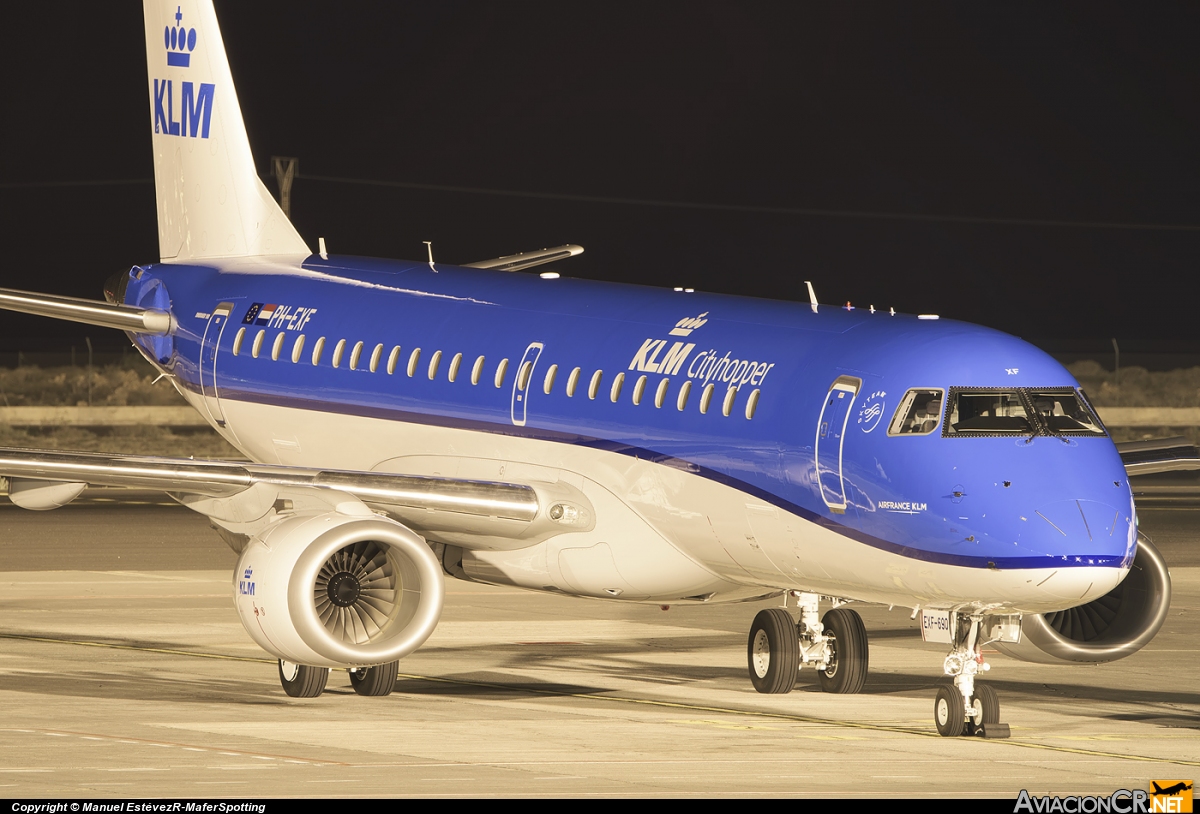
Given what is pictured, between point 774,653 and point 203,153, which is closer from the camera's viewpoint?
point 774,653

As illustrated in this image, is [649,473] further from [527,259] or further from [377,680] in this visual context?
[527,259]

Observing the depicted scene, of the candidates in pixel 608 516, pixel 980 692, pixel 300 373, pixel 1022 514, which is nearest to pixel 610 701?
pixel 608 516

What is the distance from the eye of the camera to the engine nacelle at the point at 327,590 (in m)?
20.3

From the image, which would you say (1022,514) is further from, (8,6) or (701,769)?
(8,6)

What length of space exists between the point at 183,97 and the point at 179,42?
833 millimetres

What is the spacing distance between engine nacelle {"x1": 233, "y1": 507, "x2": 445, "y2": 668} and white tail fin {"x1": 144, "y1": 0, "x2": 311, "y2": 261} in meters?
10.6

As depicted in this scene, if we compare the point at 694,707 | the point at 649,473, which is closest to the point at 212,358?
the point at 649,473

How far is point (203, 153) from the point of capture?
32.1m

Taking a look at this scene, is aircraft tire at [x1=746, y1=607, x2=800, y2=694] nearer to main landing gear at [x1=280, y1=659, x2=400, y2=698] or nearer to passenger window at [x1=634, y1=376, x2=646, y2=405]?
passenger window at [x1=634, y1=376, x2=646, y2=405]

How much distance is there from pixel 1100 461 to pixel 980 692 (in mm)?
2453

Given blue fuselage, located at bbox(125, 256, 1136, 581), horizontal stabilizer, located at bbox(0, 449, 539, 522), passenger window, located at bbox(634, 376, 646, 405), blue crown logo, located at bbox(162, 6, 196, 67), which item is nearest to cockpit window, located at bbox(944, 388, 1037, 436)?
blue fuselage, located at bbox(125, 256, 1136, 581)

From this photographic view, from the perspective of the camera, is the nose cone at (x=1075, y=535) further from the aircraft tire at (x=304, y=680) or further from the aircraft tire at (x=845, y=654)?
the aircraft tire at (x=304, y=680)

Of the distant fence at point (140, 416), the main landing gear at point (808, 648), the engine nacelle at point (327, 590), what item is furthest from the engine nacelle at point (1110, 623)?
the distant fence at point (140, 416)

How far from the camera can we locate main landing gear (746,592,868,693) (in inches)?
880
